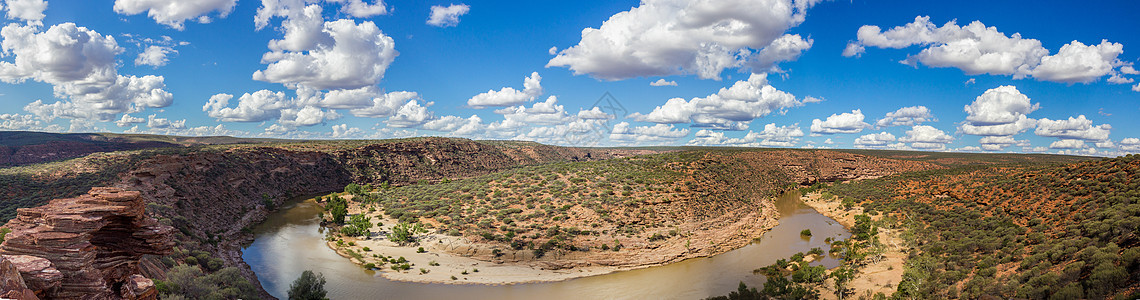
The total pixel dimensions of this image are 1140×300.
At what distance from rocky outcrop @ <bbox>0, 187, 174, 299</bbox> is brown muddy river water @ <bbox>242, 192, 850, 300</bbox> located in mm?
13362

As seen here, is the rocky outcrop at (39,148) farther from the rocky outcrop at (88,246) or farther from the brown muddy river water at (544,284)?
the rocky outcrop at (88,246)

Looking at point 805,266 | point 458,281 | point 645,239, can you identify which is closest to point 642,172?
point 645,239

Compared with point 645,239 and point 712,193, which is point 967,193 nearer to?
point 712,193

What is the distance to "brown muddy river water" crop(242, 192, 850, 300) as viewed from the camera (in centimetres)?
2786

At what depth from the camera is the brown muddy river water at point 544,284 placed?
91.4ft

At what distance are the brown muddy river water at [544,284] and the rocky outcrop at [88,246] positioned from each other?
1336 centimetres

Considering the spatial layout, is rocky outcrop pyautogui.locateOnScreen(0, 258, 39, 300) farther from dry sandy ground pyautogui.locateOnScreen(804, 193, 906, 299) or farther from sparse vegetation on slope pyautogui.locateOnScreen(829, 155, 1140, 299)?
dry sandy ground pyautogui.locateOnScreen(804, 193, 906, 299)

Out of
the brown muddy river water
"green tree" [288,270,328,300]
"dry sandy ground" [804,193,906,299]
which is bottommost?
the brown muddy river water

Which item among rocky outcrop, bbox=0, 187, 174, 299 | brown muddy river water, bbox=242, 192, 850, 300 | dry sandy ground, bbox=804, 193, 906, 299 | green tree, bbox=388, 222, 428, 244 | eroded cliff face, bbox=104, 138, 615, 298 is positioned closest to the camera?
rocky outcrop, bbox=0, 187, 174, 299

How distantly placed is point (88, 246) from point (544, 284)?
21898 mm

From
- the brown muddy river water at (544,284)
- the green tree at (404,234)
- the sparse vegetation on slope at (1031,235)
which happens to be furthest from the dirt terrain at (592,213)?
the sparse vegetation on slope at (1031,235)

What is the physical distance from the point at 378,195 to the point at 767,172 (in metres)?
68.4

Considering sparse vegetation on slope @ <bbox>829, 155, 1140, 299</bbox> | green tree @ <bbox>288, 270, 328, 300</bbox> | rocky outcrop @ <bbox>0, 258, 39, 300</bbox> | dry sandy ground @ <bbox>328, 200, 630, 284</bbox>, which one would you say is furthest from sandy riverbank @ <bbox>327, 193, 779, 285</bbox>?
rocky outcrop @ <bbox>0, 258, 39, 300</bbox>

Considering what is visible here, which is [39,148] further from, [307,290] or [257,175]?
[307,290]
